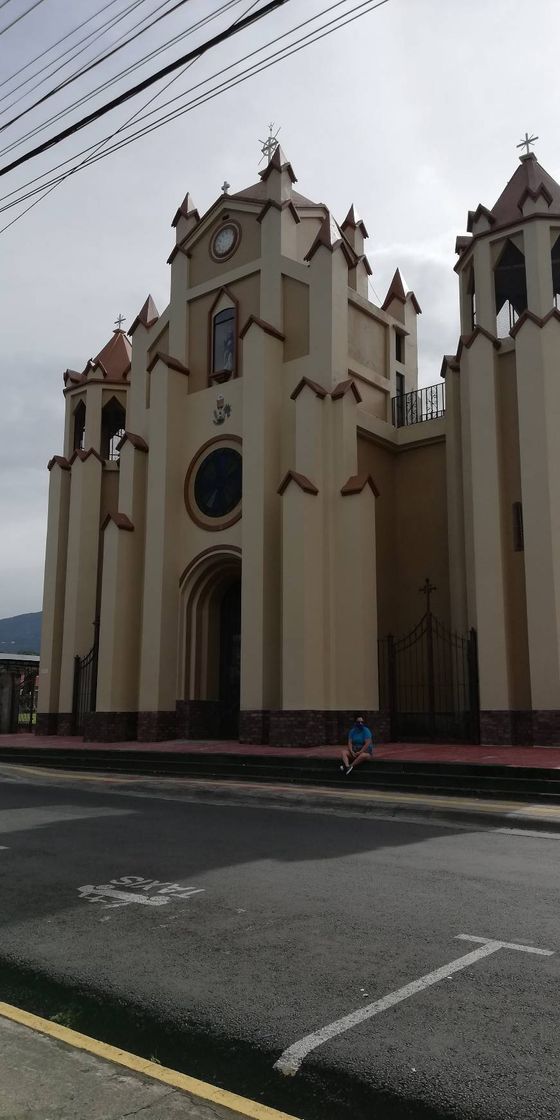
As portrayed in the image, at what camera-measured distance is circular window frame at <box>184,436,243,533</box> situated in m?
22.7

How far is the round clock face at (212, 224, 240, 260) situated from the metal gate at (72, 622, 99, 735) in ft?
37.7

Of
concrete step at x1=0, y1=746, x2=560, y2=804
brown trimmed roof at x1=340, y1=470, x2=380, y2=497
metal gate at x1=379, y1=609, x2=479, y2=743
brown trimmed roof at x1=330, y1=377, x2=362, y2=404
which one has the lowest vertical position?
concrete step at x1=0, y1=746, x2=560, y2=804

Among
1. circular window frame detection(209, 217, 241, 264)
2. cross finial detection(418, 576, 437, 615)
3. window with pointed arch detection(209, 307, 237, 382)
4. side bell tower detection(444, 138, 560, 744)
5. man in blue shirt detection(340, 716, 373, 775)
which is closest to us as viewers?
man in blue shirt detection(340, 716, 373, 775)

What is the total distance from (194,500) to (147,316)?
23.8ft

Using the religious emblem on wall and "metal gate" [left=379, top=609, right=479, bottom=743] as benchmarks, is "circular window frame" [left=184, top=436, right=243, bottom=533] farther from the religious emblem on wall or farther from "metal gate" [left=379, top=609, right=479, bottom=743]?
"metal gate" [left=379, top=609, right=479, bottom=743]

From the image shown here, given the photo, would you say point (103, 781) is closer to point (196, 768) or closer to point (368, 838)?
point (196, 768)

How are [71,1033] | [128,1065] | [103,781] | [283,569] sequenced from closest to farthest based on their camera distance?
[128,1065], [71,1033], [103,781], [283,569]

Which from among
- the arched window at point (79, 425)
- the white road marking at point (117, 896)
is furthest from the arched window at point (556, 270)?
the white road marking at point (117, 896)

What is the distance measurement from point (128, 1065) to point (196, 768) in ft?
44.7

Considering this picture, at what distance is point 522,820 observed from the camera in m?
10.3

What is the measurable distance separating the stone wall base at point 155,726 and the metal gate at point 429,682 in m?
6.03

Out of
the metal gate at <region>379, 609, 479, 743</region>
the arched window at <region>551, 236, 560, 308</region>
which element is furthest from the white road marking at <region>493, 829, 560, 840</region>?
the arched window at <region>551, 236, 560, 308</region>

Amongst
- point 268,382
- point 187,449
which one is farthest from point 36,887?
point 187,449

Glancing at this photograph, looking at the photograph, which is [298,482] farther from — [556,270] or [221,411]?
[556,270]
